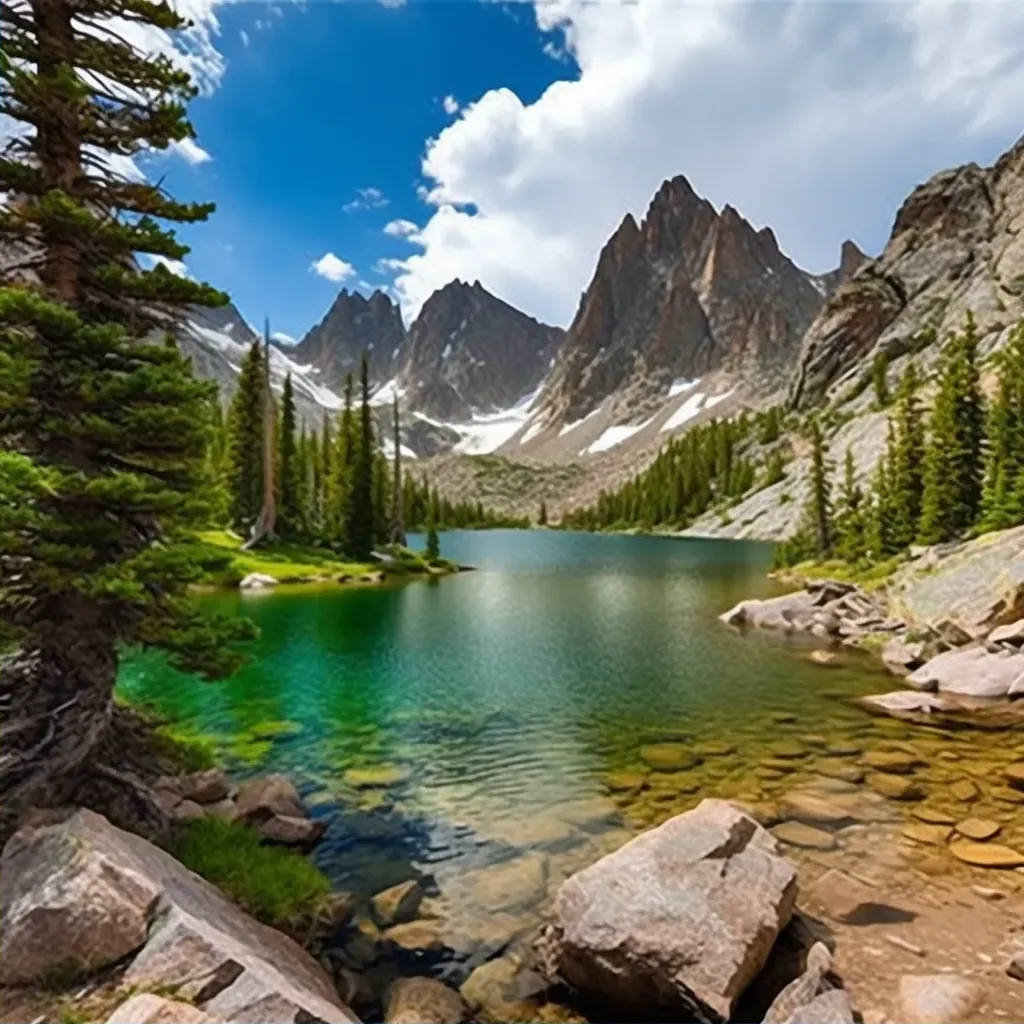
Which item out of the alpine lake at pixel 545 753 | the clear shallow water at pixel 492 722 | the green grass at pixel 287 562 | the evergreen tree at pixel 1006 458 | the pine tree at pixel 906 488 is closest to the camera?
the alpine lake at pixel 545 753

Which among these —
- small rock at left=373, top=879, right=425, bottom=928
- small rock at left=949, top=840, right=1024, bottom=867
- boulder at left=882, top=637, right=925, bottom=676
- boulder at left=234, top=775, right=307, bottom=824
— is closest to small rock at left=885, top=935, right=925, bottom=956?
small rock at left=949, top=840, right=1024, bottom=867

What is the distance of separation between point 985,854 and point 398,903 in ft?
30.9

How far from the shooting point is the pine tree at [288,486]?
6794 cm

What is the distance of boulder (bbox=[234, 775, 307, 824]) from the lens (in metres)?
12.9

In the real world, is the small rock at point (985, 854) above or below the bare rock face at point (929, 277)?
below

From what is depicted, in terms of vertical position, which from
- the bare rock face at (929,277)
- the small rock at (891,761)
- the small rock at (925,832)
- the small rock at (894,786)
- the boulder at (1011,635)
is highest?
the bare rock face at (929,277)

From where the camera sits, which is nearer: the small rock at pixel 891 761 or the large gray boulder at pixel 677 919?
the large gray boulder at pixel 677 919

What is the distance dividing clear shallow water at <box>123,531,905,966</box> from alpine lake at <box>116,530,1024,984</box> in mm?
71

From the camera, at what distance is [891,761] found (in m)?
16.9

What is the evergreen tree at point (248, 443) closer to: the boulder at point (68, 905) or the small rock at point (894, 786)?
the small rock at point (894, 786)

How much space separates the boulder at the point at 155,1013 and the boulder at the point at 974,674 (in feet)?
75.9

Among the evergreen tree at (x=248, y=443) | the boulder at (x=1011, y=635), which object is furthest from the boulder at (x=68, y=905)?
the evergreen tree at (x=248, y=443)

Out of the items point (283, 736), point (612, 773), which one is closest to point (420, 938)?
point (612, 773)

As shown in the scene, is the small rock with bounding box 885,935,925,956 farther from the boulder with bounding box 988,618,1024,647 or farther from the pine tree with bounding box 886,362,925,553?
the pine tree with bounding box 886,362,925,553
